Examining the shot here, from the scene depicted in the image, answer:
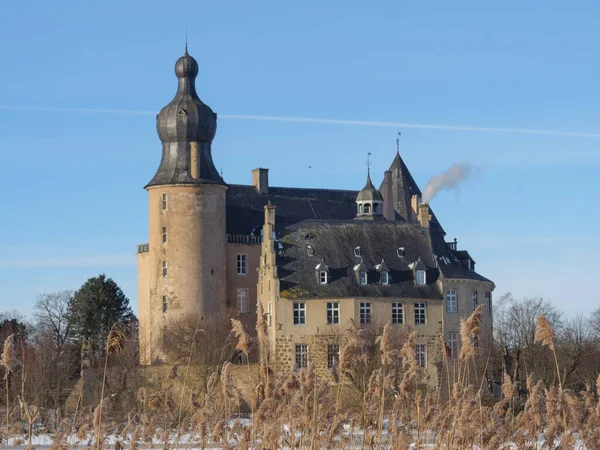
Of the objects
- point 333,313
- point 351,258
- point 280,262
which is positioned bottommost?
point 333,313

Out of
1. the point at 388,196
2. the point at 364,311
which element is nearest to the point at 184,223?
the point at 364,311

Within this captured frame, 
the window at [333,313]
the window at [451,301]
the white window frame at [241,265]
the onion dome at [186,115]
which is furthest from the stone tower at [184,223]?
the window at [451,301]

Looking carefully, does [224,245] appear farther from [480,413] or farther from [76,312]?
[480,413]

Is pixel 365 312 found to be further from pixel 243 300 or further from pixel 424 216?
pixel 243 300

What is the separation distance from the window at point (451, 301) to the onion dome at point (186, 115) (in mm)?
14543

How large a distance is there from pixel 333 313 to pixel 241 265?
887cm

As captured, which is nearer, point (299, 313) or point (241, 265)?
point (299, 313)

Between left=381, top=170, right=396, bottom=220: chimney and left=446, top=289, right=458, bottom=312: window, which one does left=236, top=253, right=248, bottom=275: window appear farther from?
left=381, top=170, right=396, bottom=220: chimney

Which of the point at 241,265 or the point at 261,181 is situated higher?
the point at 261,181

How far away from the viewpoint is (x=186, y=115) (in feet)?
217

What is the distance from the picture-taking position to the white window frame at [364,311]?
195 ft

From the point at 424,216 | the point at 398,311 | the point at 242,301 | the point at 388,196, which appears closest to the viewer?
the point at 398,311

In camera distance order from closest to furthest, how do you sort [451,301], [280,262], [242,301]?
[280,262]
[451,301]
[242,301]

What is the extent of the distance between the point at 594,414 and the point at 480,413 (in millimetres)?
1201
